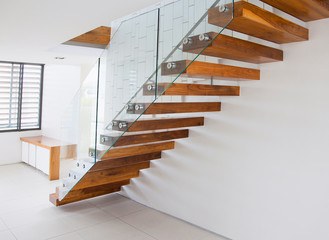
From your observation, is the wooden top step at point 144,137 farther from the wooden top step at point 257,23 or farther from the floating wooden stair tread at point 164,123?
the wooden top step at point 257,23

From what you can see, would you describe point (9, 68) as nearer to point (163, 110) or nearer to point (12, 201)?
point (12, 201)

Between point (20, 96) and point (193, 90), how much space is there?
5.78 m

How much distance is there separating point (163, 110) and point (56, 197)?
2.53m

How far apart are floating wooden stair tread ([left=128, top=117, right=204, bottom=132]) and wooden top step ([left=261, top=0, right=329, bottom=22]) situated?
167cm

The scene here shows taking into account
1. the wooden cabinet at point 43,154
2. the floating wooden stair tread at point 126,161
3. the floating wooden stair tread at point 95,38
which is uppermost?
the floating wooden stair tread at point 95,38

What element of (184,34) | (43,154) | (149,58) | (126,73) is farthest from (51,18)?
(43,154)

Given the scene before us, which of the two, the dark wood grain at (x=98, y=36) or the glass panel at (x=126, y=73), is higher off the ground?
the dark wood grain at (x=98, y=36)

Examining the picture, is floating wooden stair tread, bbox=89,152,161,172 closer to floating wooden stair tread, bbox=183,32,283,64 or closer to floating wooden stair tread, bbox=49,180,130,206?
floating wooden stair tread, bbox=49,180,130,206

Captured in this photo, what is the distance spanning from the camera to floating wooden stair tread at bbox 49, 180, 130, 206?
4480 mm

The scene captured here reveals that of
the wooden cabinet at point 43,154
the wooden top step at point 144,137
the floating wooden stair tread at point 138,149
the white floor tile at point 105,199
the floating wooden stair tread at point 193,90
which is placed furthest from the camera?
the wooden cabinet at point 43,154

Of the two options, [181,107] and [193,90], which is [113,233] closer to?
[181,107]

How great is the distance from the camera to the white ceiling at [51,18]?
2795 millimetres

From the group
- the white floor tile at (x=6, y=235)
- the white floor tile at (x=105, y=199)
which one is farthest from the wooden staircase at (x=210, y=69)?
the white floor tile at (x=6, y=235)

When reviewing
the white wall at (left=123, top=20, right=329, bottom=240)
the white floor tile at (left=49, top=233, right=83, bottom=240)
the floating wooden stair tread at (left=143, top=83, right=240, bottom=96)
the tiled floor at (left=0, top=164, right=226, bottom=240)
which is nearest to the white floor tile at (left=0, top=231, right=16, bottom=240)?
the tiled floor at (left=0, top=164, right=226, bottom=240)
